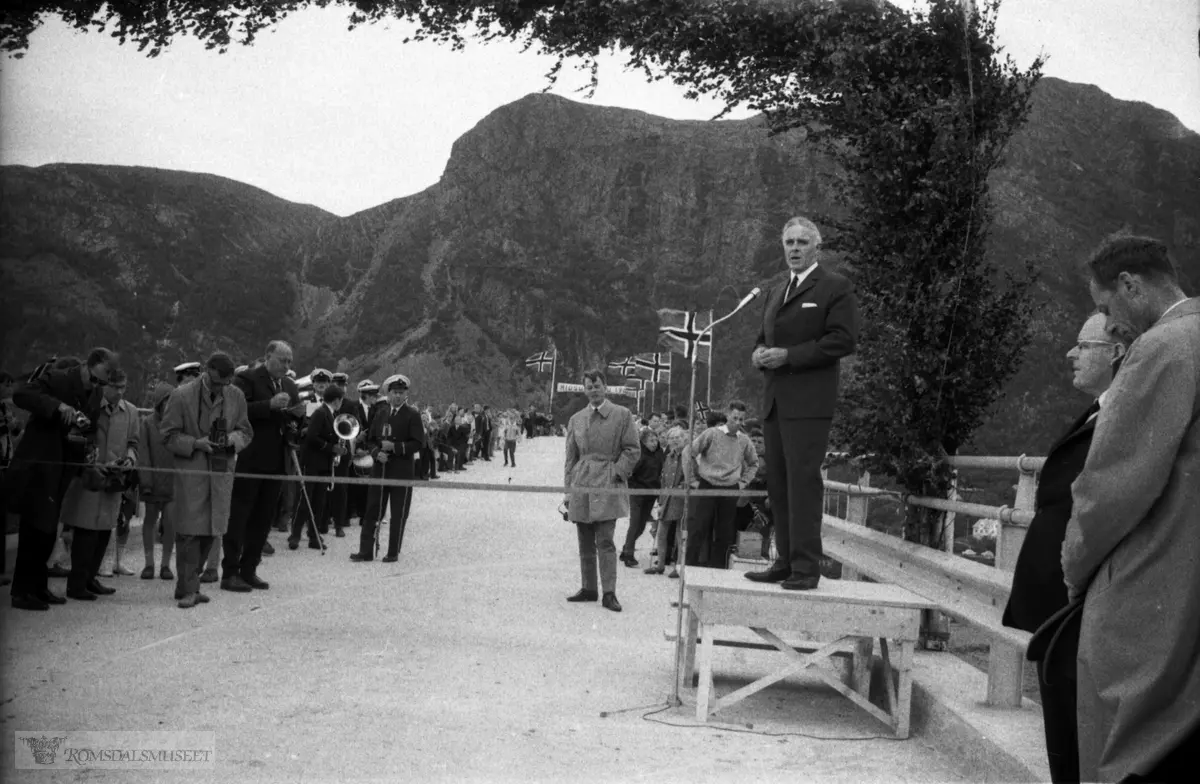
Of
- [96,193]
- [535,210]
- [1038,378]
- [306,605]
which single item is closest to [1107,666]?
[306,605]

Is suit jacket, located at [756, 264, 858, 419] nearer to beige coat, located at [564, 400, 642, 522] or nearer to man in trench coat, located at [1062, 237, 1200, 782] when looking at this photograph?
man in trench coat, located at [1062, 237, 1200, 782]

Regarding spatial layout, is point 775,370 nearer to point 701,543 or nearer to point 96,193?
point 701,543

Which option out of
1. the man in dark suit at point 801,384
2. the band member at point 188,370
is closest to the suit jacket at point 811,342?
the man in dark suit at point 801,384

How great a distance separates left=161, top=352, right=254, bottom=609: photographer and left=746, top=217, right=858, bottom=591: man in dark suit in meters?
4.95

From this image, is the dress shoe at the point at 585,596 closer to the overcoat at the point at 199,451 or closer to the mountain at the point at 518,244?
the overcoat at the point at 199,451

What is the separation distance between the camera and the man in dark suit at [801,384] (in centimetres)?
572

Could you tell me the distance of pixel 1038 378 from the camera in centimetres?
4769

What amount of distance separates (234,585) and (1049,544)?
26.1 feet

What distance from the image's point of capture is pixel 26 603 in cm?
802

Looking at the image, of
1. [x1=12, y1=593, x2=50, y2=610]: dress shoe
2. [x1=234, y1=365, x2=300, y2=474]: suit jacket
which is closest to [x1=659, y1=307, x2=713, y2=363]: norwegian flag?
[x1=234, y1=365, x2=300, y2=474]: suit jacket

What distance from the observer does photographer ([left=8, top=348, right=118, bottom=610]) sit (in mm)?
8016

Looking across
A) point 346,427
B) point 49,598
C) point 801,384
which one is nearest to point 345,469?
point 346,427

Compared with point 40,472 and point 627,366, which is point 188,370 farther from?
point 627,366

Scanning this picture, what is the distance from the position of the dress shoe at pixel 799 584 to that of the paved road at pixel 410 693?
29.9 inches
